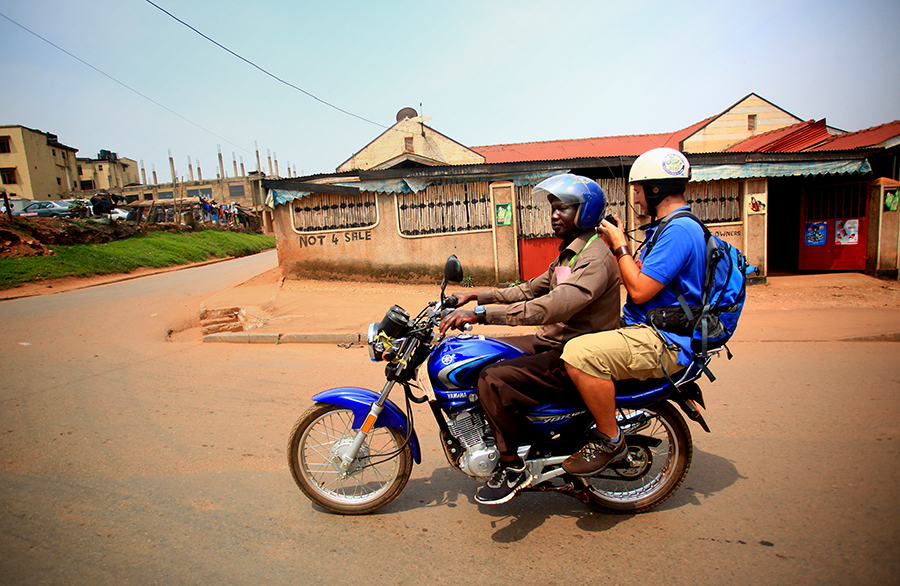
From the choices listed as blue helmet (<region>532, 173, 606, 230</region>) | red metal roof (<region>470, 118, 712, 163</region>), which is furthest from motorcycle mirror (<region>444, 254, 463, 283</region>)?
red metal roof (<region>470, 118, 712, 163</region>)

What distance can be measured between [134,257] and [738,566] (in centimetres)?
2074

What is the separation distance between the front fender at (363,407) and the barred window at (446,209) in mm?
8935

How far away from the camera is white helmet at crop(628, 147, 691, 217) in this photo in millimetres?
2646

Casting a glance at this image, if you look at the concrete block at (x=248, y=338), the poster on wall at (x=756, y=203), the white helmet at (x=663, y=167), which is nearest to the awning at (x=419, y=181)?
the poster on wall at (x=756, y=203)

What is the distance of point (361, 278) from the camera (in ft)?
38.4

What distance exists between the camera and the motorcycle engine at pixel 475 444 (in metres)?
2.55

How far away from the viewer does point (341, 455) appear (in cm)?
278

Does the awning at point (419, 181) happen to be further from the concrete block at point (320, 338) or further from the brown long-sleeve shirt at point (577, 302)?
the brown long-sleeve shirt at point (577, 302)

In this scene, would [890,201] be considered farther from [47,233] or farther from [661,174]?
[47,233]

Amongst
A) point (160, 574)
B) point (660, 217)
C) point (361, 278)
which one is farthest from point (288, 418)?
point (361, 278)

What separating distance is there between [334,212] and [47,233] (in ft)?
40.0

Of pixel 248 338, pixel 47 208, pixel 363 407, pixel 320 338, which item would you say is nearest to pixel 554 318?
pixel 363 407

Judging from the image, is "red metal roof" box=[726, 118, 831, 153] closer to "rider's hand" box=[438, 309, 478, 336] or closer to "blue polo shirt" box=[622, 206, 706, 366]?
"blue polo shirt" box=[622, 206, 706, 366]

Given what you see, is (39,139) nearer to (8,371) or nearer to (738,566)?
(8,371)
